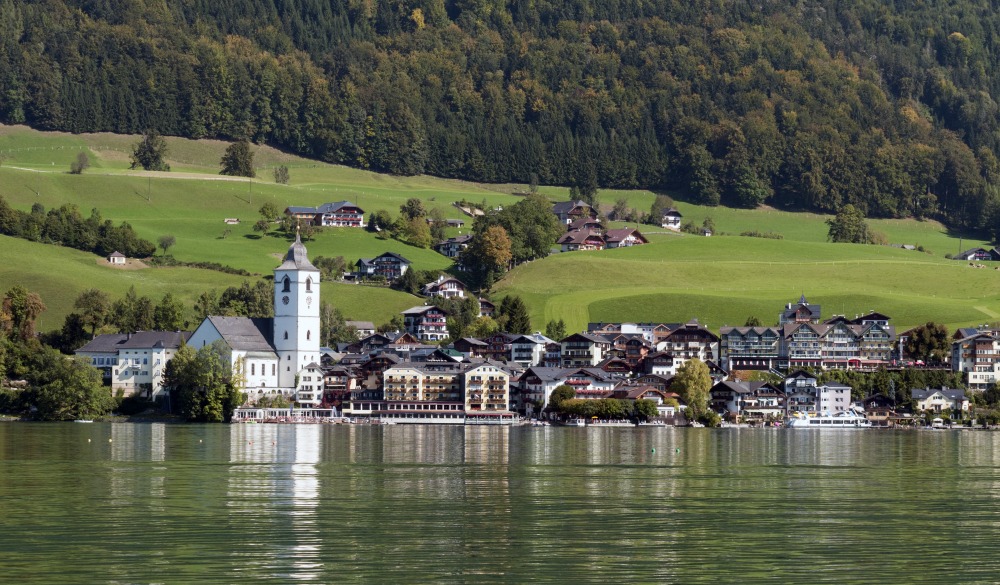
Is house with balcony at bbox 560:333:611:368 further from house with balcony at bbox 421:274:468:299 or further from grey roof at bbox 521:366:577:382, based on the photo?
house with balcony at bbox 421:274:468:299

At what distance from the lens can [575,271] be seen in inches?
6378

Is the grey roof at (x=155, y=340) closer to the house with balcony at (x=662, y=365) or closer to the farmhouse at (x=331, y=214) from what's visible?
the house with balcony at (x=662, y=365)

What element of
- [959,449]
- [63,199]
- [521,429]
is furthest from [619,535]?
[63,199]

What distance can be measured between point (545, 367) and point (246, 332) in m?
23.5

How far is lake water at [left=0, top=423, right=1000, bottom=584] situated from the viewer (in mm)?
34812

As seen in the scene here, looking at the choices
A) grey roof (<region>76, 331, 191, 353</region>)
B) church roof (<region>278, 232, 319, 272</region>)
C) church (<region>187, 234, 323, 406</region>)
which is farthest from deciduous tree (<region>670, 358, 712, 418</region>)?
grey roof (<region>76, 331, 191, 353</region>)

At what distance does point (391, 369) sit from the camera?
123 meters

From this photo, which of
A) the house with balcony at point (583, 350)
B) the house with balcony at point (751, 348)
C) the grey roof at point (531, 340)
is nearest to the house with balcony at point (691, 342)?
the house with balcony at point (751, 348)

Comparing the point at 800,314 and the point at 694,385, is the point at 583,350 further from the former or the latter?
the point at 800,314

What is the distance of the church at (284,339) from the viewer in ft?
407

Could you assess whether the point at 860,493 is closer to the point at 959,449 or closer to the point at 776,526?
the point at 776,526

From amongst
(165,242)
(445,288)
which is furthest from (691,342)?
(165,242)

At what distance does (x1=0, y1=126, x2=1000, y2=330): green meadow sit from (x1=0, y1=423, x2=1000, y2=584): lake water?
6924cm

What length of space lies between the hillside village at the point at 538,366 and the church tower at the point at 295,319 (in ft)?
0.35
